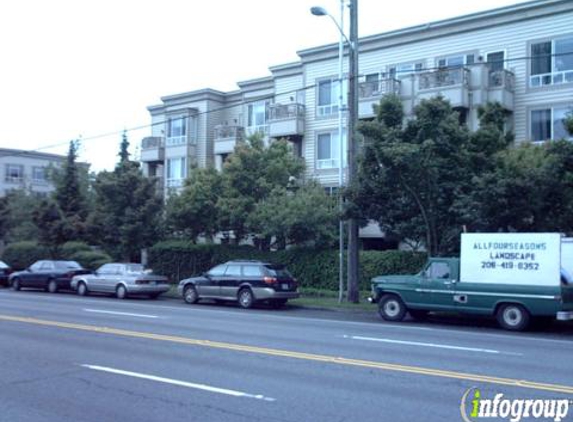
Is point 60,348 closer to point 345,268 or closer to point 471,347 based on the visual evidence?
point 471,347

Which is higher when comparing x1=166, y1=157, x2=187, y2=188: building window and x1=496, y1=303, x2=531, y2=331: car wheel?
x1=166, y1=157, x2=187, y2=188: building window

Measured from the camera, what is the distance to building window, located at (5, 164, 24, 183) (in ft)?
240

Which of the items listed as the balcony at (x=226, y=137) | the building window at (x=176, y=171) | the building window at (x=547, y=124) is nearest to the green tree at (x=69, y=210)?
the building window at (x=176, y=171)

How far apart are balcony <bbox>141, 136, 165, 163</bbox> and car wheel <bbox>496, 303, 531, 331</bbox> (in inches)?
1275

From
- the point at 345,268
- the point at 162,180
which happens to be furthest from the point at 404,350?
the point at 162,180

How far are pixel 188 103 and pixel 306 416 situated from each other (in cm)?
3965

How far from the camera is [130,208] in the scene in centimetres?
3269

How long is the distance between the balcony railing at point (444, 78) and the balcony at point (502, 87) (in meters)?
1.15

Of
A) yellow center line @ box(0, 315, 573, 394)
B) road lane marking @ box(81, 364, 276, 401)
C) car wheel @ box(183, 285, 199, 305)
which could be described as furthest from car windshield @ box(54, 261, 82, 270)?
road lane marking @ box(81, 364, 276, 401)

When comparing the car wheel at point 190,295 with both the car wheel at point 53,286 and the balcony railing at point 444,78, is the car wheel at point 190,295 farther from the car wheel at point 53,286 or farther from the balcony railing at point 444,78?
the balcony railing at point 444,78

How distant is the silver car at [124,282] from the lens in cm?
2639

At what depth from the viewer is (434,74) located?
3084cm

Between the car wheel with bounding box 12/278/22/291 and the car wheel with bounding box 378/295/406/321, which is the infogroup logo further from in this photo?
the car wheel with bounding box 12/278/22/291

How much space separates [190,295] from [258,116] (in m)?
19.1
